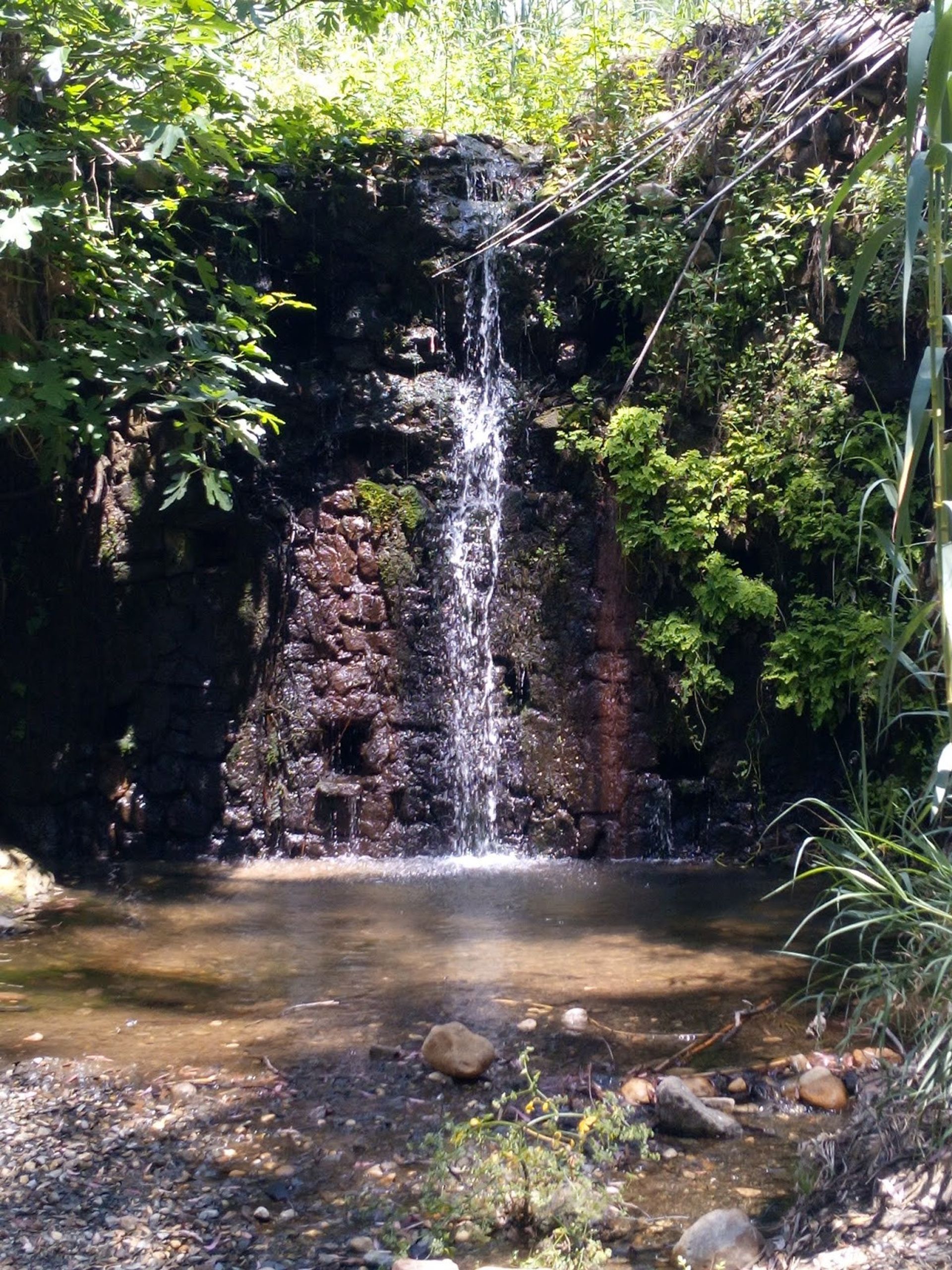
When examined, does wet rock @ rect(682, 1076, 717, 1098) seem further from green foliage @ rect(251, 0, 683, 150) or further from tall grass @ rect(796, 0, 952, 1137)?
green foliage @ rect(251, 0, 683, 150)

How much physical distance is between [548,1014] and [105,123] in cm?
491

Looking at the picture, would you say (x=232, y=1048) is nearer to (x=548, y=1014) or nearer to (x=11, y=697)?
(x=548, y=1014)

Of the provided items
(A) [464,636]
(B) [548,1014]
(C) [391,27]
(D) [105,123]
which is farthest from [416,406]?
(C) [391,27]

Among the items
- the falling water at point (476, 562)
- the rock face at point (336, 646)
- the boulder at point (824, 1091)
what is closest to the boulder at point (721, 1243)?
the boulder at point (824, 1091)

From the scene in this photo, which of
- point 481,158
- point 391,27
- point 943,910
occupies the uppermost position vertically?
point 391,27

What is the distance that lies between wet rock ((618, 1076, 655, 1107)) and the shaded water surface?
0.30 m

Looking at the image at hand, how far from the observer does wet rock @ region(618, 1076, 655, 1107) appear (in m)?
3.70

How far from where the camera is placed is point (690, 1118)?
3477 millimetres

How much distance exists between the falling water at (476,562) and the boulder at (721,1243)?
18.1 feet

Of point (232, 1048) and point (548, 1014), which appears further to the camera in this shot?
point (548, 1014)

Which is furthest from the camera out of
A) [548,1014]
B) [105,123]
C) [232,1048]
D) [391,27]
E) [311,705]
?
[391,27]

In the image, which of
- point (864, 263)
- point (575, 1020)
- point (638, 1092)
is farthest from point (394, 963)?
point (864, 263)

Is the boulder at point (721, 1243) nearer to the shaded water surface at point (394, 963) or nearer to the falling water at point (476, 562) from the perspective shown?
the shaded water surface at point (394, 963)

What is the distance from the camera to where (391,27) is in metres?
12.9
